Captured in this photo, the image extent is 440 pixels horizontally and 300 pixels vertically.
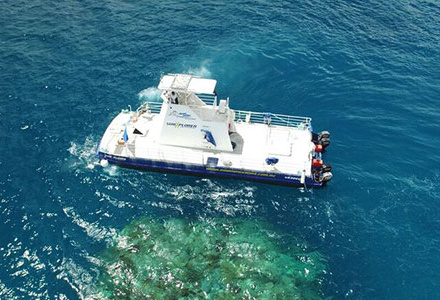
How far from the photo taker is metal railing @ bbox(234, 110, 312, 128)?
187 ft

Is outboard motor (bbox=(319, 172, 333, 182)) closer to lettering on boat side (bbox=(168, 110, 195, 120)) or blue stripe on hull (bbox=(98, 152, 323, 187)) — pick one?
blue stripe on hull (bbox=(98, 152, 323, 187))

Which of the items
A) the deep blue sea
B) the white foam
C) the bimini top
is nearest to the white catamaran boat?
the bimini top

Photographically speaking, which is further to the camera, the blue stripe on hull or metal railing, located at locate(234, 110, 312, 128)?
metal railing, located at locate(234, 110, 312, 128)

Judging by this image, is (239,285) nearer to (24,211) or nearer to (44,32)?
(24,211)

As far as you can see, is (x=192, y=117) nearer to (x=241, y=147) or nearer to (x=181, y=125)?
(x=181, y=125)

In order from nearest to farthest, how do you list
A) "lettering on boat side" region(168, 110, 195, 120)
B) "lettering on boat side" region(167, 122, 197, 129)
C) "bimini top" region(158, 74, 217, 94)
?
"bimini top" region(158, 74, 217, 94)
"lettering on boat side" region(168, 110, 195, 120)
"lettering on boat side" region(167, 122, 197, 129)

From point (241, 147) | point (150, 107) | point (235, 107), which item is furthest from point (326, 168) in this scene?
point (150, 107)

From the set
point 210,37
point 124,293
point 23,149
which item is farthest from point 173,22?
point 124,293

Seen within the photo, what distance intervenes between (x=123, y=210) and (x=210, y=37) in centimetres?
3865

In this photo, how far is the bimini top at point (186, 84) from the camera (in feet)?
169

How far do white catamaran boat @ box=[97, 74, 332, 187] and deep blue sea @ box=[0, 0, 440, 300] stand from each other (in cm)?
192

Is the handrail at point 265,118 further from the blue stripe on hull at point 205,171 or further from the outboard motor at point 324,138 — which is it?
the blue stripe on hull at point 205,171

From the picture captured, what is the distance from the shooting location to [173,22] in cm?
7769

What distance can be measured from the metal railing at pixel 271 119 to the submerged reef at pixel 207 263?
613 inches
